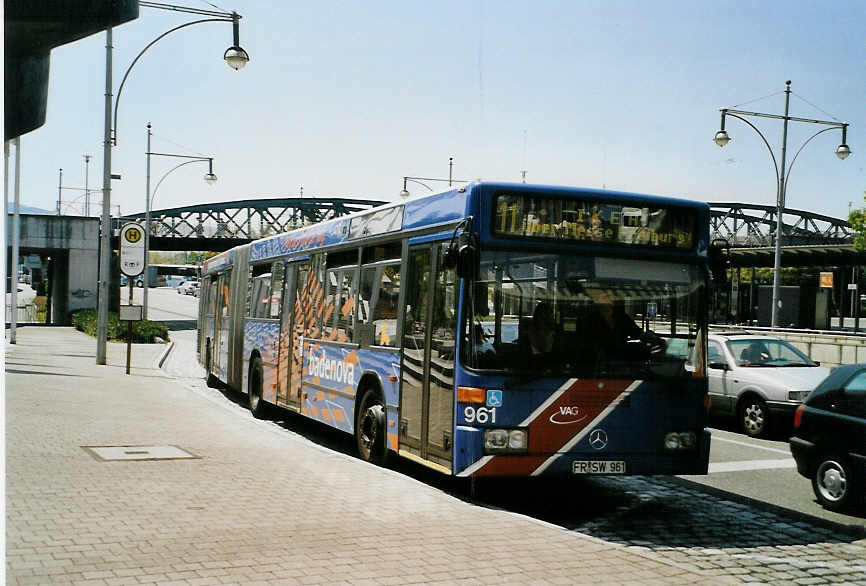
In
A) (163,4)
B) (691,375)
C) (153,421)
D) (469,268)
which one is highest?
(163,4)

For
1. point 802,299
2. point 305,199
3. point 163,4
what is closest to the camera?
point 163,4

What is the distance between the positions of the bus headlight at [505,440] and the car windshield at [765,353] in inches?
329

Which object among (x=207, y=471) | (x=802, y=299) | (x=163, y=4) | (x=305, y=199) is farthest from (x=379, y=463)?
(x=305, y=199)

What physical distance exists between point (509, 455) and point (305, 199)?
121 m

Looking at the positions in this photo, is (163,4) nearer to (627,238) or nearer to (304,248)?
(304,248)

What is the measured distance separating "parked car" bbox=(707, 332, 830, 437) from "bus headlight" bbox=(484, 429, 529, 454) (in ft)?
21.3

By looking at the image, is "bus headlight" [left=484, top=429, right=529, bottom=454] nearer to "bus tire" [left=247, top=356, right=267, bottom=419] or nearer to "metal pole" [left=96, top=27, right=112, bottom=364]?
"bus tire" [left=247, top=356, right=267, bottom=419]

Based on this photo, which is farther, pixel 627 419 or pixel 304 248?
pixel 304 248

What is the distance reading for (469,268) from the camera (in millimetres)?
7926

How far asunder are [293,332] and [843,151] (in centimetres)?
2458

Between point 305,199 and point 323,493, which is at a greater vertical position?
point 305,199

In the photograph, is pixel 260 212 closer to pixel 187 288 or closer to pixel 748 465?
pixel 187 288

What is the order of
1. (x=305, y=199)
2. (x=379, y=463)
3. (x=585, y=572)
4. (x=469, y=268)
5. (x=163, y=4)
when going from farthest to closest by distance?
(x=305, y=199), (x=163, y=4), (x=379, y=463), (x=469, y=268), (x=585, y=572)

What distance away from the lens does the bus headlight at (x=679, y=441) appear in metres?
8.54
